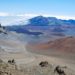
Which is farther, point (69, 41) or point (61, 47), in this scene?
point (69, 41)

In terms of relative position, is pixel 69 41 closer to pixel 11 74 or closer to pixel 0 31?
pixel 0 31

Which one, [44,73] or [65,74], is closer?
[44,73]

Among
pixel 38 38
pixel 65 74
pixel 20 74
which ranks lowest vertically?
pixel 38 38

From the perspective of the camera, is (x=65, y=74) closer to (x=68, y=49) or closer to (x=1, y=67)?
(x=1, y=67)

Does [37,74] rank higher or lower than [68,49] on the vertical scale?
higher

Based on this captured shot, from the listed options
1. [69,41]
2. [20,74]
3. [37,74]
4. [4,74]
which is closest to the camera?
[4,74]

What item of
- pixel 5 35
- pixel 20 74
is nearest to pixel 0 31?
pixel 5 35

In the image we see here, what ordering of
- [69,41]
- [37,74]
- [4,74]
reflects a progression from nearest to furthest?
[4,74] → [37,74] → [69,41]

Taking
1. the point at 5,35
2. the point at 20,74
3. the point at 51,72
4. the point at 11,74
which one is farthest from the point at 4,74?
the point at 5,35

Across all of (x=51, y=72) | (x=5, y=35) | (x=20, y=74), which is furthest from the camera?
(x=5, y=35)
